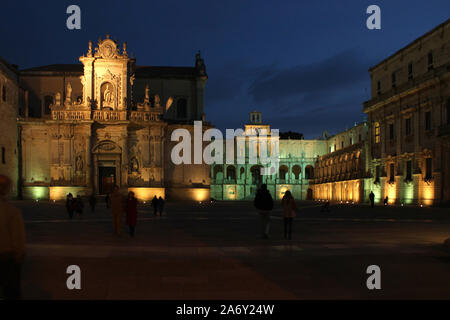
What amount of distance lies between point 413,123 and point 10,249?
4562 centimetres

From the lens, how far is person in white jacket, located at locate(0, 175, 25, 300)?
5.43 m

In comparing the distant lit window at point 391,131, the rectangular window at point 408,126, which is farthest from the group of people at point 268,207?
the distant lit window at point 391,131

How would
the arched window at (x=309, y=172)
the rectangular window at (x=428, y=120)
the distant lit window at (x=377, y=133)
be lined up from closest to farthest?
the rectangular window at (x=428, y=120) < the distant lit window at (x=377, y=133) < the arched window at (x=309, y=172)

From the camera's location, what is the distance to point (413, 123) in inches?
1786

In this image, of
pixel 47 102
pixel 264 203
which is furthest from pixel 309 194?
pixel 264 203

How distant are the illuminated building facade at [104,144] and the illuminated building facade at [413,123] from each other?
21.4 metres

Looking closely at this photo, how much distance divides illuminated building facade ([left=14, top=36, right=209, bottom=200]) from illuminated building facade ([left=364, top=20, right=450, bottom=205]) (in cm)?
2139

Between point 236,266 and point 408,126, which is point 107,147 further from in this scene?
point 236,266

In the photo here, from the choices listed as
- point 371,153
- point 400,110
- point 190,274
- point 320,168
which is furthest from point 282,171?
point 190,274

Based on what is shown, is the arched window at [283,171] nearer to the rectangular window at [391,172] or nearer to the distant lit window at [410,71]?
the rectangular window at [391,172]

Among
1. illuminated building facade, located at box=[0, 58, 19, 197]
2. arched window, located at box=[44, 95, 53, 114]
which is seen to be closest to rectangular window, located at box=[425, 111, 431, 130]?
illuminated building facade, located at box=[0, 58, 19, 197]

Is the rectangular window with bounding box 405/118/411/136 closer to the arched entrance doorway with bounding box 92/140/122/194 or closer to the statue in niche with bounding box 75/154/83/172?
the arched entrance doorway with bounding box 92/140/122/194

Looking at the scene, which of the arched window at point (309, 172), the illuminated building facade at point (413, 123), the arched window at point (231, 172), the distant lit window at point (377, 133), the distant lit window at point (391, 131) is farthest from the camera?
the arched window at point (309, 172)

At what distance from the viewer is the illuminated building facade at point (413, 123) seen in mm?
39906
